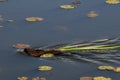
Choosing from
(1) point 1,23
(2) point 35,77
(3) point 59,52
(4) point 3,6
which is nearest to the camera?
(2) point 35,77

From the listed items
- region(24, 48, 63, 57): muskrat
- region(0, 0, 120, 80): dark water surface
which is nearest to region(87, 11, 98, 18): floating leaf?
region(0, 0, 120, 80): dark water surface

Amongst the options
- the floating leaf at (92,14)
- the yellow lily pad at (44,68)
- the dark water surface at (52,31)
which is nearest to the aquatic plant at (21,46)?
the dark water surface at (52,31)

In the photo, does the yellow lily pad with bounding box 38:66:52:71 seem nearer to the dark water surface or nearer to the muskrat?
the dark water surface

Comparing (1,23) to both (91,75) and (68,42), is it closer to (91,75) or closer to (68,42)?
(68,42)

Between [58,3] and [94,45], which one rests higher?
[58,3]

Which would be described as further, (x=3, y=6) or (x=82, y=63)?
(x=3, y=6)

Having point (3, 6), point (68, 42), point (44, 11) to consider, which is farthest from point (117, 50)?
point (3, 6)

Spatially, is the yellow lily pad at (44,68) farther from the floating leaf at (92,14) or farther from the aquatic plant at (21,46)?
the floating leaf at (92,14)

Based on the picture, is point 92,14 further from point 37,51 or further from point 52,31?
point 37,51
